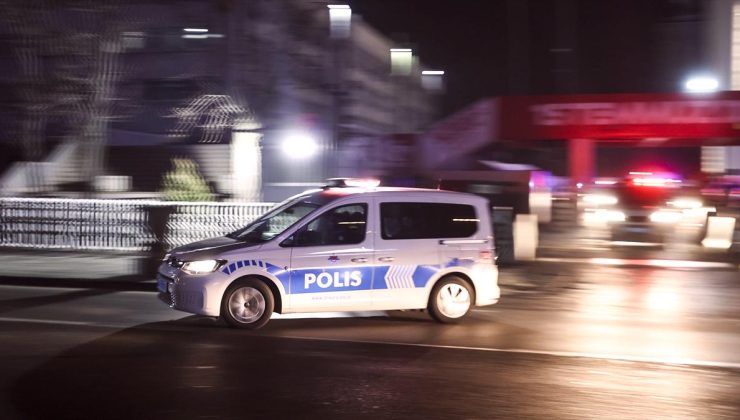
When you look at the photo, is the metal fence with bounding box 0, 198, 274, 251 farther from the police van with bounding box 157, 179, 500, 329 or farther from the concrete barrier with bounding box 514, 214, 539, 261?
the police van with bounding box 157, 179, 500, 329

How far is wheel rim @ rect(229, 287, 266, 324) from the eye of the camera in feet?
31.2

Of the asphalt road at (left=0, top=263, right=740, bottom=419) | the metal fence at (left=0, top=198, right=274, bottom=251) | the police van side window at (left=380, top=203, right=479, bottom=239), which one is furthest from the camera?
the metal fence at (left=0, top=198, right=274, bottom=251)

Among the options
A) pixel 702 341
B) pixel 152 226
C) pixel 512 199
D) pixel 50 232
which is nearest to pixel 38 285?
pixel 152 226

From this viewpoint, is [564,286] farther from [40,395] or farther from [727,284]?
[40,395]

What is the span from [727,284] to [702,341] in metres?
5.64

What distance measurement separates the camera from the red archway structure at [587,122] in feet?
74.1

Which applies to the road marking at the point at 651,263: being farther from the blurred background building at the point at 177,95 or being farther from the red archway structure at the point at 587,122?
the blurred background building at the point at 177,95

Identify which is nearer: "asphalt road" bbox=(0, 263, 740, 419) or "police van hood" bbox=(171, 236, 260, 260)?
"asphalt road" bbox=(0, 263, 740, 419)

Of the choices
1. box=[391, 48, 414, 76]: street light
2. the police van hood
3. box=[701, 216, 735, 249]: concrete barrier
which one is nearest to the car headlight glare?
box=[701, 216, 735, 249]: concrete barrier

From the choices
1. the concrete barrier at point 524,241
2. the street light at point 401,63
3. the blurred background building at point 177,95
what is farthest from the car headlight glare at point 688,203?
the street light at point 401,63

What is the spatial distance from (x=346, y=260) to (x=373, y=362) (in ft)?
6.41

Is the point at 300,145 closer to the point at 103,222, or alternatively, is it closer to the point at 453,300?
the point at 103,222

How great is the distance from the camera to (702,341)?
962 centimetres

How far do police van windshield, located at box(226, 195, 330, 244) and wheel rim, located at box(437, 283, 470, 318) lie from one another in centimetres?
192
